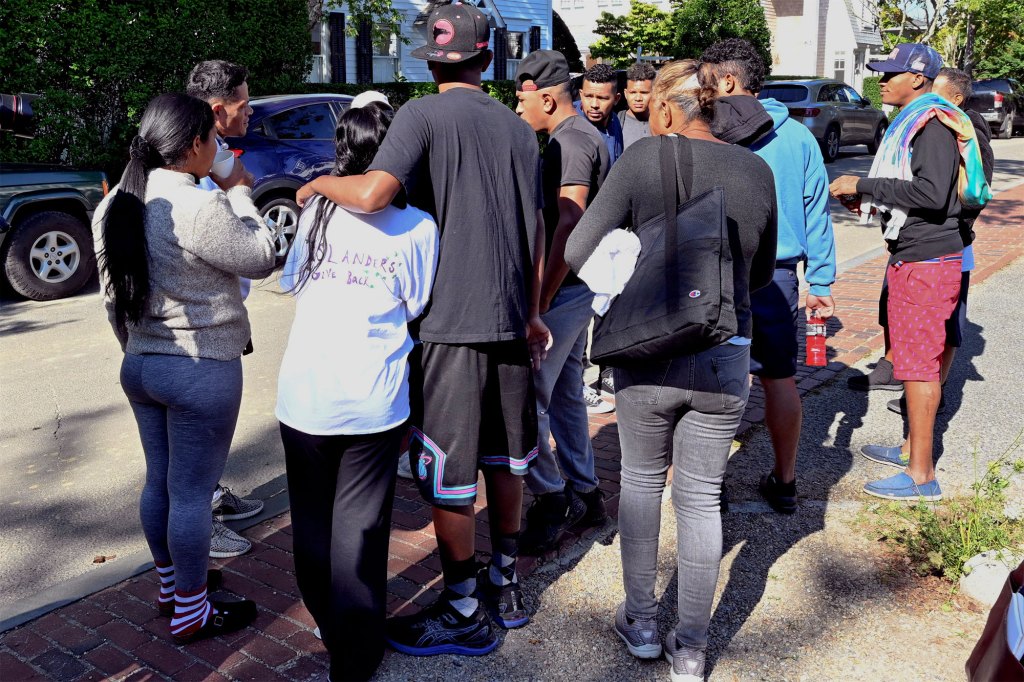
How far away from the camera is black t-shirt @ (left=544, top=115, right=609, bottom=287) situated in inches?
156

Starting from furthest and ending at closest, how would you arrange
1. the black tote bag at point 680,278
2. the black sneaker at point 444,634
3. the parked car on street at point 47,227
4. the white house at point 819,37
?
the white house at point 819,37, the parked car on street at point 47,227, the black sneaker at point 444,634, the black tote bag at point 680,278

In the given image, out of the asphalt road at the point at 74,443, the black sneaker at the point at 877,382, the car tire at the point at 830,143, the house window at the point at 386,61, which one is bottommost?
the asphalt road at the point at 74,443

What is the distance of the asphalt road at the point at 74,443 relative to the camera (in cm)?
429

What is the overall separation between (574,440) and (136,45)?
10821 mm

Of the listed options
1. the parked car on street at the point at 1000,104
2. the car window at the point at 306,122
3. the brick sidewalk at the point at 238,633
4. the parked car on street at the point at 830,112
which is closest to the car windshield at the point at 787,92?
the parked car on street at the point at 830,112

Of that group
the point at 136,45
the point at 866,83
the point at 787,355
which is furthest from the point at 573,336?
the point at 866,83

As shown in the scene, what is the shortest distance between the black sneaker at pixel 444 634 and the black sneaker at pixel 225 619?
533 mm

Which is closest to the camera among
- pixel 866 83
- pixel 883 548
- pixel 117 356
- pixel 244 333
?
pixel 244 333

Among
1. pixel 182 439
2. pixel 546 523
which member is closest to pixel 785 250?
pixel 546 523

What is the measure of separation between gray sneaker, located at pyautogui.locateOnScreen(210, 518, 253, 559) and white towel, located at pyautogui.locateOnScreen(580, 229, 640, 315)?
203 cm

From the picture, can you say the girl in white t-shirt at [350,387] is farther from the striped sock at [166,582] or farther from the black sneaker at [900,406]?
the black sneaker at [900,406]

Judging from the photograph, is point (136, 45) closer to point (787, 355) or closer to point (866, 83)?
point (787, 355)

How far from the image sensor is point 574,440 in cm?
420

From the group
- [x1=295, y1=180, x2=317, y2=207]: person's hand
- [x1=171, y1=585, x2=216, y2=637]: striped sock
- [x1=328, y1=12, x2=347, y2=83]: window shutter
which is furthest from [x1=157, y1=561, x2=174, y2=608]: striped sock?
[x1=328, y1=12, x2=347, y2=83]: window shutter
